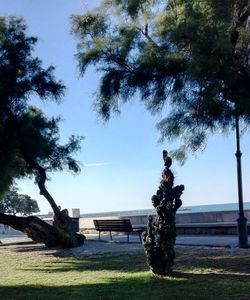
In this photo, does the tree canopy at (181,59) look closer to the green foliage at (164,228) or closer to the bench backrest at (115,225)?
the green foliage at (164,228)

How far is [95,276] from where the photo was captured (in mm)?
10453

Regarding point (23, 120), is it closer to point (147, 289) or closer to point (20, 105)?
point (20, 105)

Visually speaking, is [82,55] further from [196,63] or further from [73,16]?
[196,63]

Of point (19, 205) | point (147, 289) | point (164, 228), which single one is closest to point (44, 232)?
point (164, 228)

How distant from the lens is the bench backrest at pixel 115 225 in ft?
63.3

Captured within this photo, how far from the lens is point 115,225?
2006 centimetres

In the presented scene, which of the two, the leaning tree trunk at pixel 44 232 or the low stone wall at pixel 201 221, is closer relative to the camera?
the leaning tree trunk at pixel 44 232

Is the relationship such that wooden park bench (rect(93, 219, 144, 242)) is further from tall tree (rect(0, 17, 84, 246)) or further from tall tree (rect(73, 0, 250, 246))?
tall tree (rect(73, 0, 250, 246))

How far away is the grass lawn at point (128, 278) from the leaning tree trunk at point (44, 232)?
4.47 meters

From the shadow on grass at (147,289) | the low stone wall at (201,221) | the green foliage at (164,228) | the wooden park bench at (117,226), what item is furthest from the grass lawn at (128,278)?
the low stone wall at (201,221)

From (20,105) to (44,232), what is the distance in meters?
4.82

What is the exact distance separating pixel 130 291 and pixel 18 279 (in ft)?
10.6

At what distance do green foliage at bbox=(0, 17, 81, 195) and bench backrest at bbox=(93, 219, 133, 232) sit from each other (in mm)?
3513

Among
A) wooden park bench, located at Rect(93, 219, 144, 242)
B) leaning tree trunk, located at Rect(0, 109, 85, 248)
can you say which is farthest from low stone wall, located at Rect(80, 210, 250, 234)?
leaning tree trunk, located at Rect(0, 109, 85, 248)
